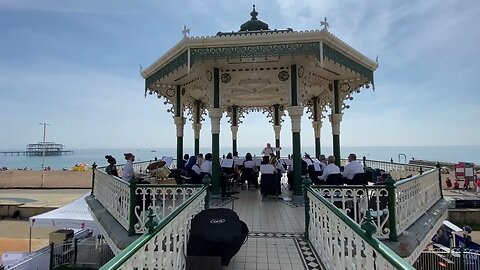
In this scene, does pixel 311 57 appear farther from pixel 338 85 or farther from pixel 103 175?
pixel 103 175

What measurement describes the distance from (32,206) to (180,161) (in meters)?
13.2

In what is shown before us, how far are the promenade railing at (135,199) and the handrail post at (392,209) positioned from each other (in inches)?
109

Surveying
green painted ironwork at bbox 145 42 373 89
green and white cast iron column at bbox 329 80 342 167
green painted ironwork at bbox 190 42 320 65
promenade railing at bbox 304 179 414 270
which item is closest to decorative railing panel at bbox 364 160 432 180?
green and white cast iron column at bbox 329 80 342 167

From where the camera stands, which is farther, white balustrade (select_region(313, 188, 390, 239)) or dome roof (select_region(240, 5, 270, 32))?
dome roof (select_region(240, 5, 270, 32))

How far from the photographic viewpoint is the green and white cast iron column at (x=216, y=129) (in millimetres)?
8000

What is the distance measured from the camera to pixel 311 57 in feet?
25.0

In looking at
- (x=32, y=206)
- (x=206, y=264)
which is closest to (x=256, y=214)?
(x=206, y=264)

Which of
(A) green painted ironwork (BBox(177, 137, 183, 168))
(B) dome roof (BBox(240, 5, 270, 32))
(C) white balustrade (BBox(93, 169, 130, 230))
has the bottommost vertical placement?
(C) white balustrade (BBox(93, 169, 130, 230))

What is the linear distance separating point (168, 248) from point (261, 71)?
21.0ft

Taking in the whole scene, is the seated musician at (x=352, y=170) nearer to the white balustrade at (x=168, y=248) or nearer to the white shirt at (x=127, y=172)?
the white balustrade at (x=168, y=248)

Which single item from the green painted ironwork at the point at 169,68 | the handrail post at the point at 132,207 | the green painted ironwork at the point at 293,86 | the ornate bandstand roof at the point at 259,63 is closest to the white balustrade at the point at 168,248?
the handrail post at the point at 132,207

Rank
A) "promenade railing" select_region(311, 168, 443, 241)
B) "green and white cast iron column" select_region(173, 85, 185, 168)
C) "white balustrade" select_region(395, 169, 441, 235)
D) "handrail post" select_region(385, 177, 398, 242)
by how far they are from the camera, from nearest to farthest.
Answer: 1. "handrail post" select_region(385, 177, 398, 242)
2. "promenade railing" select_region(311, 168, 443, 241)
3. "white balustrade" select_region(395, 169, 441, 235)
4. "green and white cast iron column" select_region(173, 85, 185, 168)

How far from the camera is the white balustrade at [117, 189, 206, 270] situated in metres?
2.22

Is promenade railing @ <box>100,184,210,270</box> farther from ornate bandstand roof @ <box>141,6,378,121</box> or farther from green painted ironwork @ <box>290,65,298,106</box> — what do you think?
green painted ironwork @ <box>290,65,298,106</box>
